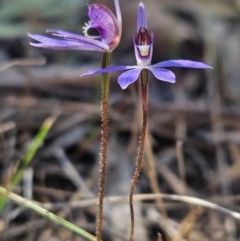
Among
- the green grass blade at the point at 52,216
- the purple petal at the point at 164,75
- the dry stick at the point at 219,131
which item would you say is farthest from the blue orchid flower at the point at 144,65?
the dry stick at the point at 219,131

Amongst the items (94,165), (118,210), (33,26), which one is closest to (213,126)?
(94,165)

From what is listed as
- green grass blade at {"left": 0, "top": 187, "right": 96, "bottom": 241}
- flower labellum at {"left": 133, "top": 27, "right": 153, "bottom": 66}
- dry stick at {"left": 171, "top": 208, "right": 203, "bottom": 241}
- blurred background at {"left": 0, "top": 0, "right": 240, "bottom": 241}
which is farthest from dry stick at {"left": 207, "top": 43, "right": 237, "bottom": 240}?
flower labellum at {"left": 133, "top": 27, "right": 153, "bottom": 66}

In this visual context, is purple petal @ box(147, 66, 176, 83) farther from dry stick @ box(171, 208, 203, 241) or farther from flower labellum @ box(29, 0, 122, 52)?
dry stick @ box(171, 208, 203, 241)

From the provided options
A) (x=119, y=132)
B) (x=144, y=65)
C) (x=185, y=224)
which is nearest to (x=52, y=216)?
(x=144, y=65)

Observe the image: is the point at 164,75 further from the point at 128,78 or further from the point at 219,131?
the point at 219,131

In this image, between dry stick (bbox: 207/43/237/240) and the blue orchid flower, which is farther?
dry stick (bbox: 207/43/237/240)

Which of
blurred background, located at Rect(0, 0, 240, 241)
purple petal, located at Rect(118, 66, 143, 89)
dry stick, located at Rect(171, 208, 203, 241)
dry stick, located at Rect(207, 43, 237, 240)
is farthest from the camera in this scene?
dry stick, located at Rect(207, 43, 237, 240)

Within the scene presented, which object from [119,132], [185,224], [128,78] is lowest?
[185,224]
